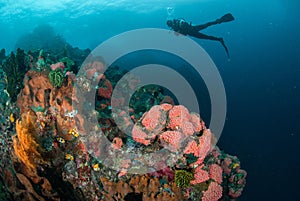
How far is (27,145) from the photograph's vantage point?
460 centimetres

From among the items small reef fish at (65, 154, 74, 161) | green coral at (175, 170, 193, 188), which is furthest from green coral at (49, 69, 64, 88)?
green coral at (175, 170, 193, 188)

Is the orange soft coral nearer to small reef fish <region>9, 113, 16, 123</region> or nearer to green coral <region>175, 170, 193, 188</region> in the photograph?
small reef fish <region>9, 113, 16, 123</region>

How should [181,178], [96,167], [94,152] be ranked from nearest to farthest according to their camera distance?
[181,178], [96,167], [94,152]

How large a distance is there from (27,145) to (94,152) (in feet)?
4.48

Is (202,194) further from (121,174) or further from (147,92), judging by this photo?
(147,92)

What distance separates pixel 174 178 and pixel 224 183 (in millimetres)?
2131

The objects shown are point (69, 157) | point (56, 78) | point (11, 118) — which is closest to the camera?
point (69, 157)

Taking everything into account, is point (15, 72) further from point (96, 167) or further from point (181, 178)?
point (181, 178)

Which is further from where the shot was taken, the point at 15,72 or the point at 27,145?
the point at 15,72

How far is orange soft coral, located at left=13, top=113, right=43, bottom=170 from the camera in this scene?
4.60 meters

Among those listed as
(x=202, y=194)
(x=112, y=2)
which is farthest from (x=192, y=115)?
(x=112, y=2)

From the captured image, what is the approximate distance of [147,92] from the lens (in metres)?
7.52

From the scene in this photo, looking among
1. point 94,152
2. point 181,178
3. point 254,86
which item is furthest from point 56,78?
point 254,86

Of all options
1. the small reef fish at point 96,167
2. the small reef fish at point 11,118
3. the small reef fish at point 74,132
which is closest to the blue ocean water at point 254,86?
the small reef fish at point 96,167
